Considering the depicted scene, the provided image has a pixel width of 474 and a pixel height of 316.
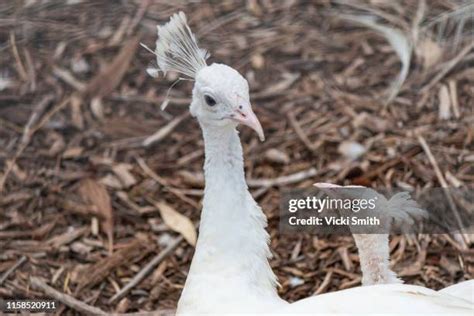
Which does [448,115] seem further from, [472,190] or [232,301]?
[232,301]

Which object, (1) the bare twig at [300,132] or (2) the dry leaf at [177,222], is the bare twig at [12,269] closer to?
(2) the dry leaf at [177,222]

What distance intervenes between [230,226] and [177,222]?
Answer: 655mm

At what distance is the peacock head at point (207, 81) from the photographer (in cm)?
139

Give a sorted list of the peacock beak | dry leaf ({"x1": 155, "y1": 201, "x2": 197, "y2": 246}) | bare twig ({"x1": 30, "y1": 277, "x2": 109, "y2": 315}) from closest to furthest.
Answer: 1. the peacock beak
2. bare twig ({"x1": 30, "y1": 277, "x2": 109, "y2": 315})
3. dry leaf ({"x1": 155, "y1": 201, "x2": 197, "y2": 246})

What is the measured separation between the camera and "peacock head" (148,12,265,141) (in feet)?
4.55

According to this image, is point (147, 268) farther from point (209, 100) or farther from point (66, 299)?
point (209, 100)

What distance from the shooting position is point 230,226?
147cm

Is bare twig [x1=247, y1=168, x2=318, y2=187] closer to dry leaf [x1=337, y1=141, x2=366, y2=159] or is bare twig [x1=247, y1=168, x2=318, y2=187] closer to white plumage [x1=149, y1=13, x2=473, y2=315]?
dry leaf [x1=337, y1=141, x2=366, y2=159]

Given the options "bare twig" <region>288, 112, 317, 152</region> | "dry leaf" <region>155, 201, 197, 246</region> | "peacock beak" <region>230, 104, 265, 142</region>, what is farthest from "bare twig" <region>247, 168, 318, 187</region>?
"peacock beak" <region>230, 104, 265, 142</region>

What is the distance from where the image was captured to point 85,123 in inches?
92.0

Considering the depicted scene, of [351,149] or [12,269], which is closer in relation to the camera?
[12,269]

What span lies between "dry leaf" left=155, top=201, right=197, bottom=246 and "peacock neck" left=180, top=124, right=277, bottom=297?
23.2 inches

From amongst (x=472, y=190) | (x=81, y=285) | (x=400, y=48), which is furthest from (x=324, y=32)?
(x=81, y=285)

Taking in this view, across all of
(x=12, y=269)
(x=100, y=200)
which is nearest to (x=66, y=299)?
(x=12, y=269)
